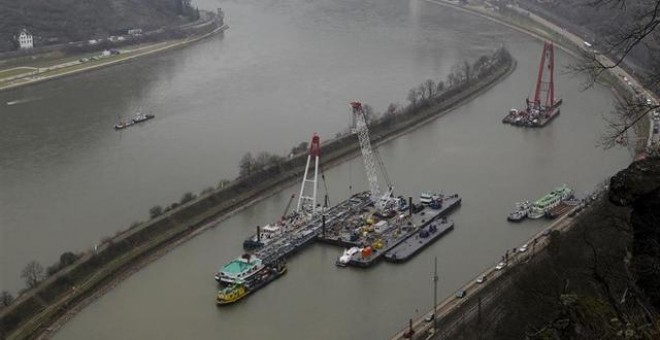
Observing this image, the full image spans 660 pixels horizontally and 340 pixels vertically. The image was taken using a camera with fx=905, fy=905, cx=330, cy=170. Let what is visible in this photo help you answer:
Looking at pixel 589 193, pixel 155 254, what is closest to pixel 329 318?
pixel 155 254

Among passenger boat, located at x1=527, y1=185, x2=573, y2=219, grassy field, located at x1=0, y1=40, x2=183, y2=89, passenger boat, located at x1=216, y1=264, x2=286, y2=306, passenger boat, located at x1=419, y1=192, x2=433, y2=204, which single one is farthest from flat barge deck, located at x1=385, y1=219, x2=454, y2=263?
grassy field, located at x1=0, y1=40, x2=183, y2=89

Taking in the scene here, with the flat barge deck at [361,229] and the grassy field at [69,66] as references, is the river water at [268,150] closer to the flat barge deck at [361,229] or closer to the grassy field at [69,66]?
the flat barge deck at [361,229]

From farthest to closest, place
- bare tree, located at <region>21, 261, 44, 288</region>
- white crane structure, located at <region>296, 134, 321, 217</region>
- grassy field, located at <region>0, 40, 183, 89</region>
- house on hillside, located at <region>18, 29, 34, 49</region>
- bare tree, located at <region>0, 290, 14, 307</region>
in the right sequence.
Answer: house on hillside, located at <region>18, 29, 34, 49</region> < grassy field, located at <region>0, 40, 183, 89</region> < white crane structure, located at <region>296, 134, 321, 217</region> < bare tree, located at <region>21, 261, 44, 288</region> < bare tree, located at <region>0, 290, 14, 307</region>

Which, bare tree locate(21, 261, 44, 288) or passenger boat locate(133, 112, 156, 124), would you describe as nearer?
bare tree locate(21, 261, 44, 288)

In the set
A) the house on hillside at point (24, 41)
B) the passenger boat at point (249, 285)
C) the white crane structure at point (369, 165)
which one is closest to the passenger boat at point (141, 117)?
the white crane structure at point (369, 165)

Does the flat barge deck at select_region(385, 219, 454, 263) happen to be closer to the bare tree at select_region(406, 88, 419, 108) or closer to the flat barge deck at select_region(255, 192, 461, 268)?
the flat barge deck at select_region(255, 192, 461, 268)

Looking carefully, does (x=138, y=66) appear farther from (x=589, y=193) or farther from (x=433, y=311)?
(x=433, y=311)
